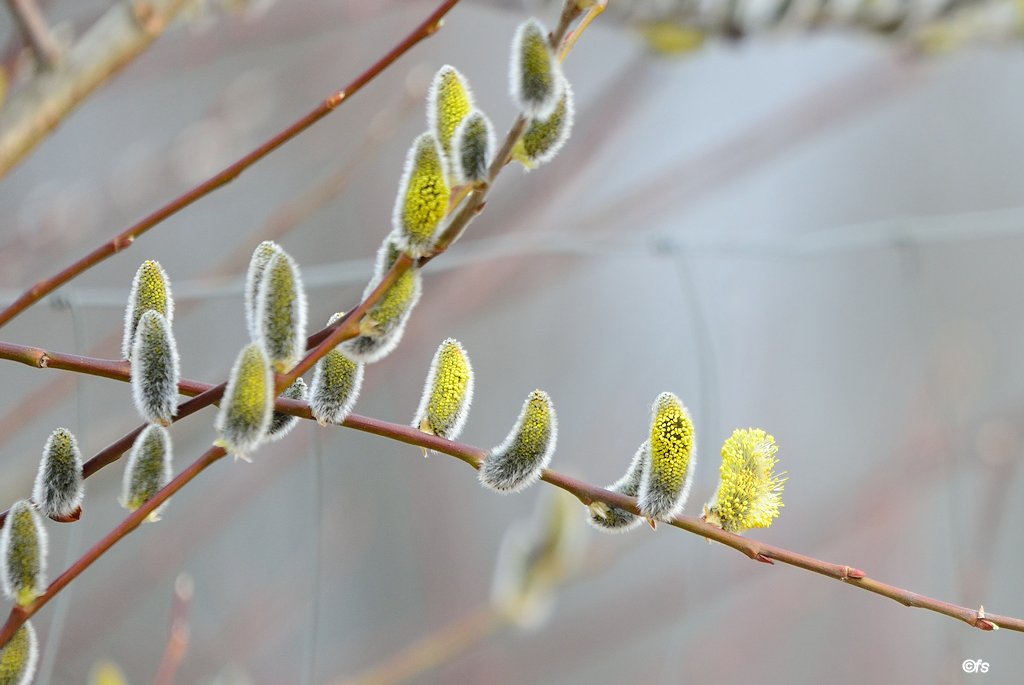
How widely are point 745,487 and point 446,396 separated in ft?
0.38

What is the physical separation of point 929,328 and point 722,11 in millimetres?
1942

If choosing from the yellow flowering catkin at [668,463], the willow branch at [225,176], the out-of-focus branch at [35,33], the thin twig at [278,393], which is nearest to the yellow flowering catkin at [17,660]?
the thin twig at [278,393]

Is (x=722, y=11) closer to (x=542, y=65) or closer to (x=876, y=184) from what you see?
(x=542, y=65)

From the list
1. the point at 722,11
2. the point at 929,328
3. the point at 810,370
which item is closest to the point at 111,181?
the point at 722,11

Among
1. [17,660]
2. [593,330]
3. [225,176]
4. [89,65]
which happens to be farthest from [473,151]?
[593,330]

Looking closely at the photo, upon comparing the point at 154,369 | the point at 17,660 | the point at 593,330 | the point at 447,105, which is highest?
the point at 593,330

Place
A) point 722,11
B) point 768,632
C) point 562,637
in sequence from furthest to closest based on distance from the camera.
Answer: point 562,637 < point 768,632 < point 722,11

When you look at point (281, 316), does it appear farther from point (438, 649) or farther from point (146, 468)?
point (438, 649)

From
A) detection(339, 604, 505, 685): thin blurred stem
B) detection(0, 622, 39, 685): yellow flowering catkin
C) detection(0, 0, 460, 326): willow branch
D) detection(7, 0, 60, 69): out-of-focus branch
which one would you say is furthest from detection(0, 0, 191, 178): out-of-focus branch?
detection(339, 604, 505, 685): thin blurred stem

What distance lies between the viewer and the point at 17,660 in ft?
1.13

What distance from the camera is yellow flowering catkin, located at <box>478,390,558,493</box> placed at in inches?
13.6

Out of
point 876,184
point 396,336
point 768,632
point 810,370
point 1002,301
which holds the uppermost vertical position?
point 876,184

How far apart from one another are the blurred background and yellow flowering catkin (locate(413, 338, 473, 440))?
0.22m

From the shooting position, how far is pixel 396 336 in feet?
1.08
